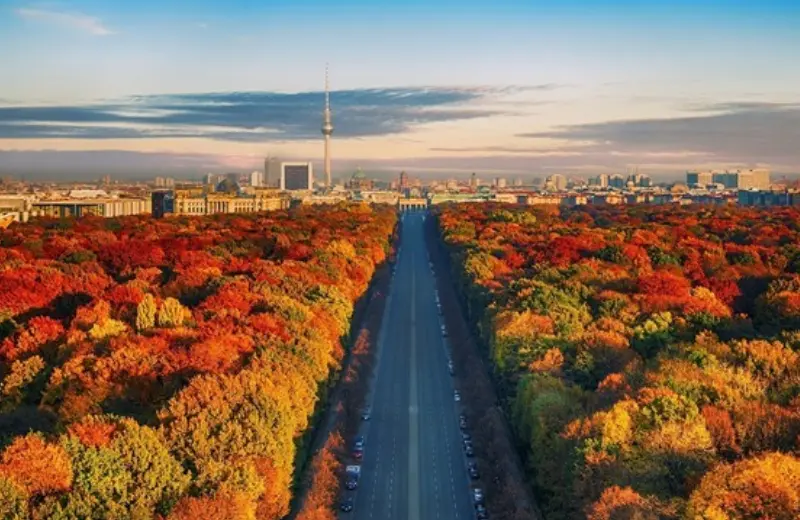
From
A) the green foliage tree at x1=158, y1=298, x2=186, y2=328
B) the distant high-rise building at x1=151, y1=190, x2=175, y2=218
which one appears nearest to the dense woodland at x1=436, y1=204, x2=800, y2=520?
the green foliage tree at x1=158, y1=298, x2=186, y2=328

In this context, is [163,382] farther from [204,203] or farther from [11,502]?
[204,203]

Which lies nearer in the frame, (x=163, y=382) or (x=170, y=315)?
(x=163, y=382)

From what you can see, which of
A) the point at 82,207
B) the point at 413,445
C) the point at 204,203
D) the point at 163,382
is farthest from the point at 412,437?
the point at 204,203

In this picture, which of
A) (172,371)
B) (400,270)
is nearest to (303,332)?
(172,371)

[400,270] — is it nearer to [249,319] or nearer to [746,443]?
[249,319]

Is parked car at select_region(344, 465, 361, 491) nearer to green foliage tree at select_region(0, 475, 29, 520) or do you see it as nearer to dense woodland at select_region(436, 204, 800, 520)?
dense woodland at select_region(436, 204, 800, 520)

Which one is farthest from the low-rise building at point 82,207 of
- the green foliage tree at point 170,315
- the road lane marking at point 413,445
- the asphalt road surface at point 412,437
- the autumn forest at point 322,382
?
the green foliage tree at point 170,315

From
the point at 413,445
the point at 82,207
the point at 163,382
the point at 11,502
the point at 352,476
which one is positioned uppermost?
the point at 82,207

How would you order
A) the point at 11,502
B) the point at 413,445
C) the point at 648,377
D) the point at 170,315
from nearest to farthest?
the point at 11,502 < the point at 648,377 < the point at 413,445 < the point at 170,315

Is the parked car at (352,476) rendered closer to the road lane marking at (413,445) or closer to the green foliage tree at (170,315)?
the road lane marking at (413,445)
